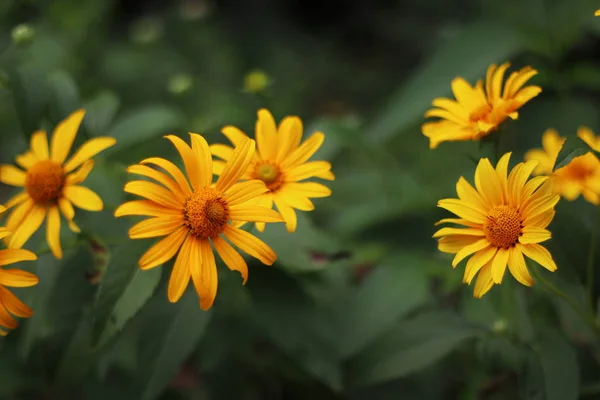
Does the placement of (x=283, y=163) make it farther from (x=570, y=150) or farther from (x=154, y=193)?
(x=570, y=150)

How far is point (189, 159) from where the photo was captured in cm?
97

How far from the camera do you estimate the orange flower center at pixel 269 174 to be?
3.53 feet

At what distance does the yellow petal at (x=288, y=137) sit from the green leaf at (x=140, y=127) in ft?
1.42

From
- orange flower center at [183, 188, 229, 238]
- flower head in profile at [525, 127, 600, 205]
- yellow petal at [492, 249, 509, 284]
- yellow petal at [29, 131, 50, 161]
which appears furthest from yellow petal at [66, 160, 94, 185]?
flower head in profile at [525, 127, 600, 205]

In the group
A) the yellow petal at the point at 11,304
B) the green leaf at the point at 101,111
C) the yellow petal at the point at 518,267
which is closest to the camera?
the yellow petal at the point at 518,267

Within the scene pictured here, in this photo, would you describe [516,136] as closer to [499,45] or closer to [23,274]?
[499,45]

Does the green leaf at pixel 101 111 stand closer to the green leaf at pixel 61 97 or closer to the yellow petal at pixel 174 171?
the green leaf at pixel 61 97

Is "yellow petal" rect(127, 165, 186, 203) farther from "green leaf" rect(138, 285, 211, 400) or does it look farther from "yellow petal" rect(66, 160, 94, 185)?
"green leaf" rect(138, 285, 211, 400)

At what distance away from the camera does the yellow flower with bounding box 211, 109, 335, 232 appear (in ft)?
3.49

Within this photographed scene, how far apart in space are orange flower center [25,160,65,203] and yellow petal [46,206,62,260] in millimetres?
24

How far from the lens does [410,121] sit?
1.92 m

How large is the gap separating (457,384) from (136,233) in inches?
41.5

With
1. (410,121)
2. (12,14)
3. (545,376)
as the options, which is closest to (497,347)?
(545,376)

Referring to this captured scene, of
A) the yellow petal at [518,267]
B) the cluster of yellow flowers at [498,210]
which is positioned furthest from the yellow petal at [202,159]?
the yellow petal at [518,267]
